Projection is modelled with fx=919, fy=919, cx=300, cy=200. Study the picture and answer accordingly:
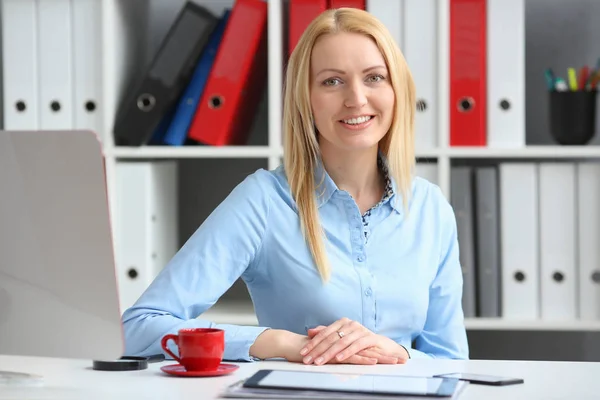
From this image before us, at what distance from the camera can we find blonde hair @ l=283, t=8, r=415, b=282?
5.87 ft

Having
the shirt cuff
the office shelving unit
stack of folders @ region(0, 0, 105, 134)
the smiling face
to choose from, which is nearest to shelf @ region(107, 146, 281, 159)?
the office shelving unit

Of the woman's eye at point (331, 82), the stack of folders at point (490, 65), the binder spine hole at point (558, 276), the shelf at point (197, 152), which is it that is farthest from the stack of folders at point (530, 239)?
the woman's eye at point (331, 82)

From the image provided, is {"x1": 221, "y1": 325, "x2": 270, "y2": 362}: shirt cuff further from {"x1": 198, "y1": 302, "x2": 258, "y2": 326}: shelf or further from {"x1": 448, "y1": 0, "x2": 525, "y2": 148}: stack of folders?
{"x1": 448, "y1": 0, "x2": 525, "y2": 148}: stack of folders

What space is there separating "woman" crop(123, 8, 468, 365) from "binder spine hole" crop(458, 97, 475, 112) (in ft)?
1.88

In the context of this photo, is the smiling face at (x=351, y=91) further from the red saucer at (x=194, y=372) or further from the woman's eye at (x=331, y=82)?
the red saucer at (x=194, y=372)

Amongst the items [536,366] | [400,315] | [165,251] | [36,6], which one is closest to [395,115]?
[400,315]

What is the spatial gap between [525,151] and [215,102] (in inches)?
32.7

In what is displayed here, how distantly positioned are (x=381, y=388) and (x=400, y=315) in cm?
60

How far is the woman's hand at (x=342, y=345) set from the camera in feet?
4.72

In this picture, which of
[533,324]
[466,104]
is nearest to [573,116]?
[466,104]

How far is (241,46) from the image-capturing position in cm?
246

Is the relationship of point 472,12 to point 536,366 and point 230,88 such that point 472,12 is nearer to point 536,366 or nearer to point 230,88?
point 230,88

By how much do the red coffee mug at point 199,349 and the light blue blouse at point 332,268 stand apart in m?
0.33

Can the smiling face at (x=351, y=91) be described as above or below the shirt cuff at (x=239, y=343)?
above
